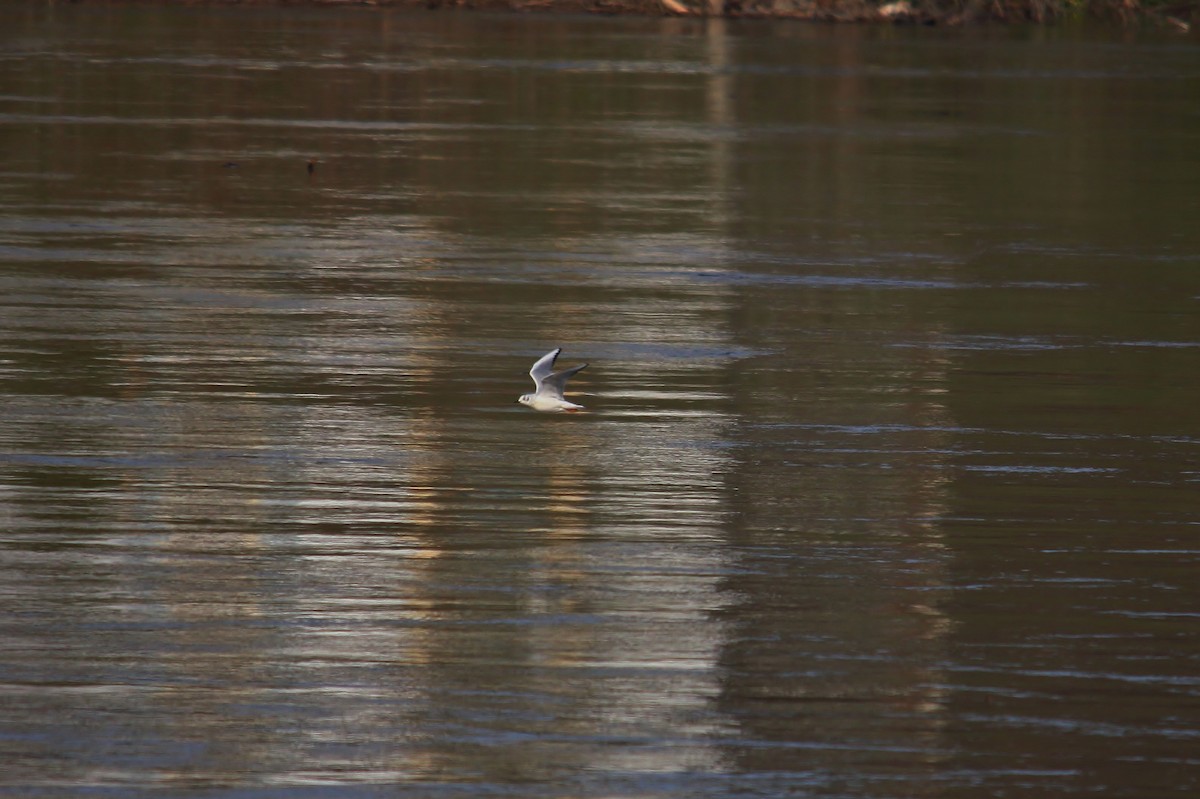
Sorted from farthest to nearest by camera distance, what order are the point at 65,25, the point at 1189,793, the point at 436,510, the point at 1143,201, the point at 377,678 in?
1. the point at 65,25
2. the point at 1143,201
3. the point at 436,510
4. the point at 377,678
5. the point at 1189,793

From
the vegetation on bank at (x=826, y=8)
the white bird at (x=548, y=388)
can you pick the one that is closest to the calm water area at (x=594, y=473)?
the white bird at (x=548, y=388)

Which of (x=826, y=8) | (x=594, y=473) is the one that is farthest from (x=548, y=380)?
(x=826, y=8)

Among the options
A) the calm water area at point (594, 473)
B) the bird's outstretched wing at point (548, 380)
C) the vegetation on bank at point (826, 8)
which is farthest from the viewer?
the vegetation on bank at point (826, 8)

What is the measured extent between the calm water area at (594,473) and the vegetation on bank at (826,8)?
21904 millimetres

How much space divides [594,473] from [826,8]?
111 ft

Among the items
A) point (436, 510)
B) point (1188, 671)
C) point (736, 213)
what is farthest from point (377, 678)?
point (736, 213)

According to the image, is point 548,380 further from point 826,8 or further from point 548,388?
point 826,8

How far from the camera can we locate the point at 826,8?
41.6m

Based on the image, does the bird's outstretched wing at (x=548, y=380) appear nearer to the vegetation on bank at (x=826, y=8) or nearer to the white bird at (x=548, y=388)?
the white bird at (x=548, y=388)

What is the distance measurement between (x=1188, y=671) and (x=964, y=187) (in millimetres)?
11567

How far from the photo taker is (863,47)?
112 feet

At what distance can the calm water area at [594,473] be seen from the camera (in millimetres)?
6160

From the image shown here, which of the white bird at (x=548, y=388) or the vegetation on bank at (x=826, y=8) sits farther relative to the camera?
the vegetation on bank at (x=826, y=8)

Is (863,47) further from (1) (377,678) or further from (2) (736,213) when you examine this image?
(1) (377,678)
